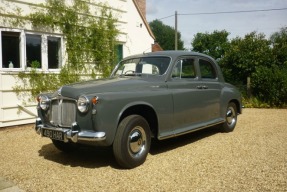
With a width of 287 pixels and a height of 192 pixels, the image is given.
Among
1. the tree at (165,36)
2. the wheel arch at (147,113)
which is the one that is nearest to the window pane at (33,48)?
the wheel arch at (147,113)

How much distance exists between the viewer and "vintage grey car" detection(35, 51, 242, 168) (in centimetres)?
452

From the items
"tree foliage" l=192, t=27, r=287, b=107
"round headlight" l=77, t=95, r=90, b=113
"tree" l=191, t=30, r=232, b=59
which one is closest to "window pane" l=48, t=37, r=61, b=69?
"round headlight" l=77, t=95, r=90, b=113

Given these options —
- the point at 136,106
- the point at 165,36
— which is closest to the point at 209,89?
the point at 136,106

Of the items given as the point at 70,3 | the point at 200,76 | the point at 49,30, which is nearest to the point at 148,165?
the point at 200,76

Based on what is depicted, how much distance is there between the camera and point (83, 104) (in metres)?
4.51

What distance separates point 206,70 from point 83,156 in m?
3.20

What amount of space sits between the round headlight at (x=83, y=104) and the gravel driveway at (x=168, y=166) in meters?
0.96

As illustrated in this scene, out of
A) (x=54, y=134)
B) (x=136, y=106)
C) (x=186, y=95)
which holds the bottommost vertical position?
(x=54, y=134)

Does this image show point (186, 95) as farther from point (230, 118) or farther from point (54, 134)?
point (54, 134)

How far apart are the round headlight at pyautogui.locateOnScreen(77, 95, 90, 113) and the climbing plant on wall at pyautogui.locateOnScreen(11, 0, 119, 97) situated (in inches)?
189

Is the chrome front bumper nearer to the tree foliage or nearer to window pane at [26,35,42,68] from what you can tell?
window pane at [26,35,42,68]

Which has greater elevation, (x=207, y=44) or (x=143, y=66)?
(x=207, y=44)

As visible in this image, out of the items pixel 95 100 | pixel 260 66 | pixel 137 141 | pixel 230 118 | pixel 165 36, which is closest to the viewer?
pixel 95 100

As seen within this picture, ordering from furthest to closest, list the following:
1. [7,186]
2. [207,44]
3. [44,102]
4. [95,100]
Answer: [207,44] → [44,102] → [95,100] → [7,186]
